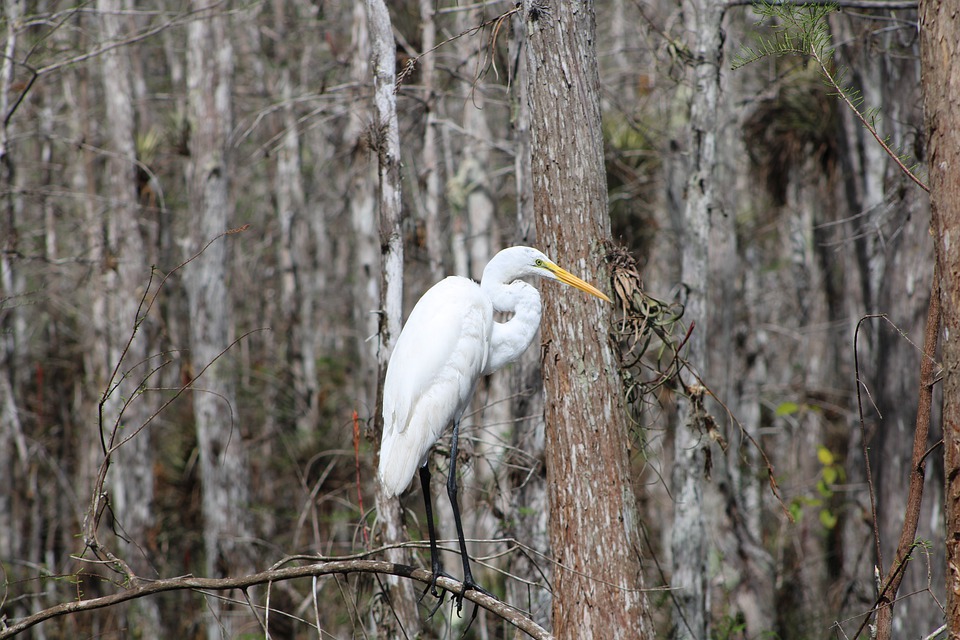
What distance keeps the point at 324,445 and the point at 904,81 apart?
6978 millimetres

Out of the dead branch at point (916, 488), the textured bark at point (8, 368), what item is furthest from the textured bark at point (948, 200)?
the textured bark at point (8, 368)

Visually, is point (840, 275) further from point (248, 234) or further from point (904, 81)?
point (248, 234)

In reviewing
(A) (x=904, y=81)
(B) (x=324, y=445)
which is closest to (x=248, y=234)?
(B) (x=324, y=445)

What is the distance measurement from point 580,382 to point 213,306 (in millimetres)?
6244

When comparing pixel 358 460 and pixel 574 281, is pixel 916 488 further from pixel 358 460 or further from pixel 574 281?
pixel 358 460

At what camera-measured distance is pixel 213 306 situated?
8.72 m

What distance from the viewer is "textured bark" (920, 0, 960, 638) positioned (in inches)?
100

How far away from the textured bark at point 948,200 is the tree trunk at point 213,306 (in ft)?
23.3

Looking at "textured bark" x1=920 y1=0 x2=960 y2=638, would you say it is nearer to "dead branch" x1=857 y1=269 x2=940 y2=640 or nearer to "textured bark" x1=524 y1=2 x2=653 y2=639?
"dead branch" x1=857 y1=269 x2=940 y2=640

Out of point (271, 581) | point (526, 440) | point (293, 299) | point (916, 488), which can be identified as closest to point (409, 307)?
point (293, 299)

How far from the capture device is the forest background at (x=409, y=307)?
5.77 m

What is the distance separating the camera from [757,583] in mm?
8133

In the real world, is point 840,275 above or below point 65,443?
above

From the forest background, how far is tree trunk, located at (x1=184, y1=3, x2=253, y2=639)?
0.03 meters
